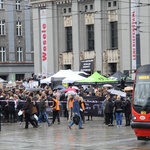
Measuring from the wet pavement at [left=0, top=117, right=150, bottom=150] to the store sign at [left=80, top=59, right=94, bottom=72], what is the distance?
961 inches

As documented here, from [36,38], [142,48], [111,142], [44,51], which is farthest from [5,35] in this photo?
[111,142]

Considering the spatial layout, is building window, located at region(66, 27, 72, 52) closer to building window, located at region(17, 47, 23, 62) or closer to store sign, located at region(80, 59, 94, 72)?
store sign, located at region(80, 59, 94, 72)

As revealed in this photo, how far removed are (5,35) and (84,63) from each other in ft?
53.5

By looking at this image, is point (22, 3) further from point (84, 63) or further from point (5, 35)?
point (84, 63)

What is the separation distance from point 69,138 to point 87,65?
31889mm

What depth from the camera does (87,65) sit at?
5419 centimetres

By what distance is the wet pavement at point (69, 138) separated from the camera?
1939 cm

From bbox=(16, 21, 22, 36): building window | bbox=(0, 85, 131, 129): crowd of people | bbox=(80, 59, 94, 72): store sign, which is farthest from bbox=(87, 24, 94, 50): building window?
bbox=(0, 85, 131, 129): crowd of people

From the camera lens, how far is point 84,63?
54.8 metres

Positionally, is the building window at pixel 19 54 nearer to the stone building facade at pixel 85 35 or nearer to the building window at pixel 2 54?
the building window at pixel 2 54

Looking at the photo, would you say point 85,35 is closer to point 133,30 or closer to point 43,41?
point 43,41

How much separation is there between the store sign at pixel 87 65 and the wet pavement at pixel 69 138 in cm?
2440

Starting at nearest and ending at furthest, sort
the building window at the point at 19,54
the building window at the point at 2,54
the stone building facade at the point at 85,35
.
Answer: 1. the stone building facade at the point at 85,35
2. the building window at the point at 2,54
3. the building window at the point at 19,54

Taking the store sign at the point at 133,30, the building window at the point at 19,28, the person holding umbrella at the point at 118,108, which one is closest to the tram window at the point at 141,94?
the person holding umbrella at the point at 118,108
